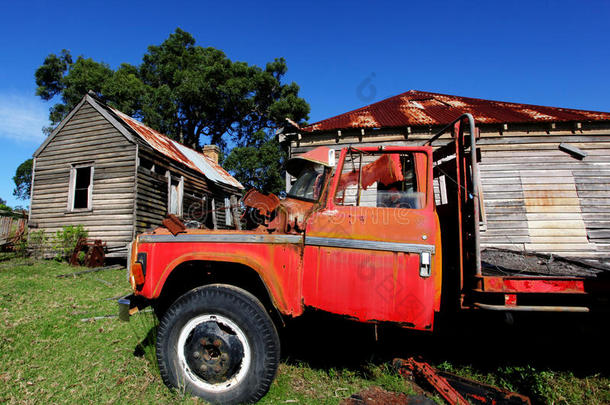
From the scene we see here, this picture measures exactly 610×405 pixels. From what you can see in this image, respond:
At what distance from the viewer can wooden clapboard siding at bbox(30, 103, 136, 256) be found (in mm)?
11539

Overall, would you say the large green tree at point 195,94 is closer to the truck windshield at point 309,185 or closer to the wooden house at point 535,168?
the wooden house at point 535,168

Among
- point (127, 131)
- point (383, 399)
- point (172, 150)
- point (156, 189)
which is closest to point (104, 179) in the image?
point (156, 189)

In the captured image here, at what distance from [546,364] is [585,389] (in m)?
0.36

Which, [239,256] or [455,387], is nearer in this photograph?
[239,256]

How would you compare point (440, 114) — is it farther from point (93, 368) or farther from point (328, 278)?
point (93, 368)

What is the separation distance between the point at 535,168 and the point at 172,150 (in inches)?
552

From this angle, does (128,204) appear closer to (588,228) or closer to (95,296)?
(95,296)

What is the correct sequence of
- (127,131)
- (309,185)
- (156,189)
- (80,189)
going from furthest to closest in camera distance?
(156,189), (80,189), (127,131), (309,185)

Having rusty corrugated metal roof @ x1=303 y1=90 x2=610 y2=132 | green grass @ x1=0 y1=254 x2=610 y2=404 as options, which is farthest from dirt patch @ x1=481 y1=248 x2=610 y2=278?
rusty corrugated metal roof @ x1=303 y1=90 x2=610 y2=132

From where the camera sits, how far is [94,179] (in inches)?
477

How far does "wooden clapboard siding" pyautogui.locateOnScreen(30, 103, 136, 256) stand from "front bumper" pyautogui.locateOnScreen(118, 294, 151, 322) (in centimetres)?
940

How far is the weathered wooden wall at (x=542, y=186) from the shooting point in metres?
9.02

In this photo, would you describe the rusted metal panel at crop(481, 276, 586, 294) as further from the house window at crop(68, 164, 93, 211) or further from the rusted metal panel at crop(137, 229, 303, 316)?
the house window at crop(68, 164, 93, 211)

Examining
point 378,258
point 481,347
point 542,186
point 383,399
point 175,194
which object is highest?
point 175,194
